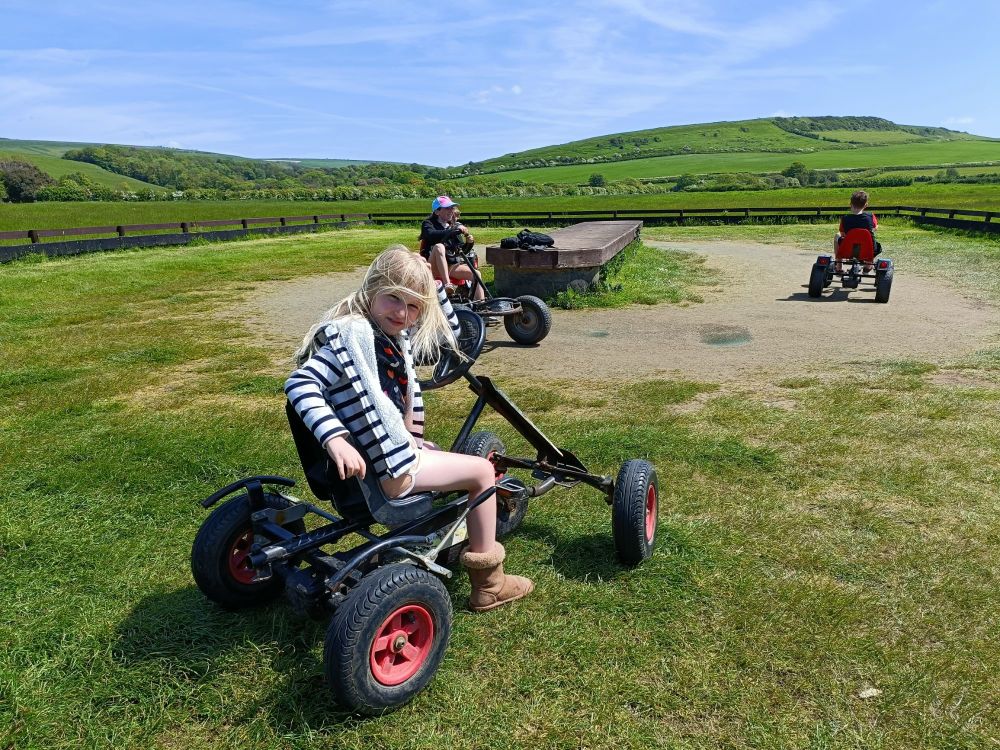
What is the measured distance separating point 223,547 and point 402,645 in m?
0.95

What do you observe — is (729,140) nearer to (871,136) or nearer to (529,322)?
(871,136)

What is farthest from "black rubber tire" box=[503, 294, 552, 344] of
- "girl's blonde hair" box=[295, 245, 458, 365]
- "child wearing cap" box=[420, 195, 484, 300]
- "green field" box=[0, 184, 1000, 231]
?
"green field" box=[0, 184, 1000, 231]

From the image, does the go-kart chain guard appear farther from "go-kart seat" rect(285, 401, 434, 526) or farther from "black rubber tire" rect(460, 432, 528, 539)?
"go-kart seat" rect(285, 401, 434, 526)

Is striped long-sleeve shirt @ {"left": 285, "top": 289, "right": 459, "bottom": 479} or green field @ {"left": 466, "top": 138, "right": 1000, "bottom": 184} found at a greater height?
green field @ {"left": 466, "top": 138, "right": 1000, "bottom": 184}

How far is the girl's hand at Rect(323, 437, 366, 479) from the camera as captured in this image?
7.68 ft

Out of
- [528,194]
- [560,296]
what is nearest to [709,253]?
[560,296]

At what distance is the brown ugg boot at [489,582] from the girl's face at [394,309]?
3.37ft

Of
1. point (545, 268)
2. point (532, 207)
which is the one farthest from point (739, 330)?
point (532, 207)

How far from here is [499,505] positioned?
3607 mm

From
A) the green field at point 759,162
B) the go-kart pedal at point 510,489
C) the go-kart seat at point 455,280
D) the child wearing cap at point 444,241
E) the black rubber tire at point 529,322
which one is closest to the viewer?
the go-kart pedal at point 510,489

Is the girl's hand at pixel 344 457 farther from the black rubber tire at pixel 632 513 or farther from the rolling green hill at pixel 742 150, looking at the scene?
the rolling green hill at pixel 742 150

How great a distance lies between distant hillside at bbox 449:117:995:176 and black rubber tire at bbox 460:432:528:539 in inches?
5289

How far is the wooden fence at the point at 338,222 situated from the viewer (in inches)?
800

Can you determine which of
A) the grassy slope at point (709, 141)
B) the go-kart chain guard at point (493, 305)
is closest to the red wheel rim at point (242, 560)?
the go-kart chain guard at point (493, 305)
